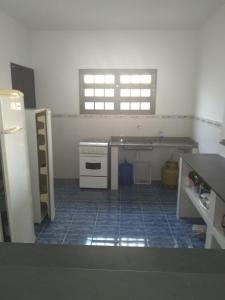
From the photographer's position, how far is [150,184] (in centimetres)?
414

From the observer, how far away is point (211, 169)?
2248mm

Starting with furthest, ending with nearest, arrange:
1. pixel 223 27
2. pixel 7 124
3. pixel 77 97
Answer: pixel 77 97 < pixel 223 27 < pixel 7 124

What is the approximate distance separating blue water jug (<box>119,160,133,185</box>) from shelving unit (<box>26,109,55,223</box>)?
151cm

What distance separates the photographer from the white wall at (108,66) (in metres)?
3.78

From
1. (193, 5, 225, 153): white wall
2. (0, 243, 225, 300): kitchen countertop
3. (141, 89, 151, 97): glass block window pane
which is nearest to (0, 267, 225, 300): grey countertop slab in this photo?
(0, 243, 225, 300): kitchen countertop

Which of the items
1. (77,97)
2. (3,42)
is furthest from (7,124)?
(77,97)

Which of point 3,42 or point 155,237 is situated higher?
point 3,42

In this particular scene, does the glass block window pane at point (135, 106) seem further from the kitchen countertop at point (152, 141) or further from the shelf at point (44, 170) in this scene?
the shelf at point (44, 170)

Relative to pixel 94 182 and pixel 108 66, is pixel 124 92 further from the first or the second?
pixel 94 182

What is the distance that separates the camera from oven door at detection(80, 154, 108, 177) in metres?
3.69

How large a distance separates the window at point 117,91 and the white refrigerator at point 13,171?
213cm

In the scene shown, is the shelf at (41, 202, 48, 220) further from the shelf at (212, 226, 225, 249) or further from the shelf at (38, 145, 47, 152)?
the shelf at (212, 226, 225, 249)

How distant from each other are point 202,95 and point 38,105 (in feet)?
9.10

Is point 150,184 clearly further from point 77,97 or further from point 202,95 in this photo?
point 77,97
